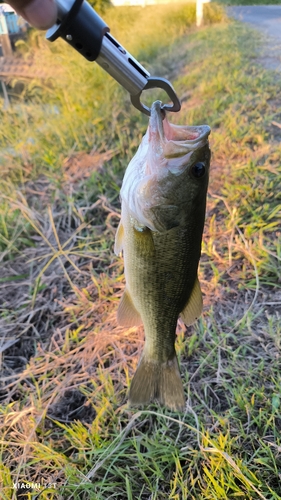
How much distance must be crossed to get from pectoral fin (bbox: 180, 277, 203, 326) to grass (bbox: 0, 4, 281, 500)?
505 millimetres

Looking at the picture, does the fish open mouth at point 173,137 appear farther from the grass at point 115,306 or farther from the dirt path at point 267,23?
the dirt path at point 267,23

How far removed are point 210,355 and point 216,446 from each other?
49 cm

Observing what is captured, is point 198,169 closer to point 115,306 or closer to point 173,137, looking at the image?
point 173,137

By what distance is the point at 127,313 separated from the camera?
1303mm

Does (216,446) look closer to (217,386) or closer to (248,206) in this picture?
(217,386)

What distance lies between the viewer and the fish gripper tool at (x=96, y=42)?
88 centimetres

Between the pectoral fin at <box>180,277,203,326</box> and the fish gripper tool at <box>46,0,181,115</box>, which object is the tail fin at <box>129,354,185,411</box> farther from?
the fish gripper tool at <box>46,0,181,115</box>

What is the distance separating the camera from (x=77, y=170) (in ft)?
10.8

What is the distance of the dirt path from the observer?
7.00 ft

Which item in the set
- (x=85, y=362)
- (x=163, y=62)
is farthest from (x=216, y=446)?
(x=163, y=62)

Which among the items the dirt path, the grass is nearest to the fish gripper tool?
the grass

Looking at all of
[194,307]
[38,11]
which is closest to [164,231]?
[194,307]

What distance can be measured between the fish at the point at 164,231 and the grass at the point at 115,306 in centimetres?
38

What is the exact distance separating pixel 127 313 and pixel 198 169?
0.58 meters
